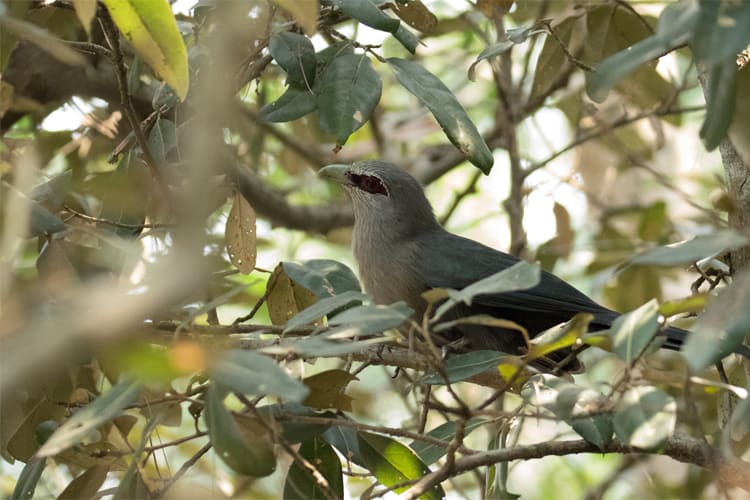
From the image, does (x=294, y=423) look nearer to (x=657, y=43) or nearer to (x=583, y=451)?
(x=583, y=451)

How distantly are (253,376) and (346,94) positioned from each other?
136 centimetres


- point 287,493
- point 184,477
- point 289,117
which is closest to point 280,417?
point 287,493

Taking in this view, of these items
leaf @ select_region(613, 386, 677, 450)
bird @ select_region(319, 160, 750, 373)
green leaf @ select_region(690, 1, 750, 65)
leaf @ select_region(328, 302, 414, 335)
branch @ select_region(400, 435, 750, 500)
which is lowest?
bird @ select_region(319, 160, 750, 373)

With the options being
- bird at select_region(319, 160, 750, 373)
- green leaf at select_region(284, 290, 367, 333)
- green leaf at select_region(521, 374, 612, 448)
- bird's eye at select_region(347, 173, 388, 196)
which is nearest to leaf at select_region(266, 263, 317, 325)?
bird at select_region(319, 160, 750, 373)

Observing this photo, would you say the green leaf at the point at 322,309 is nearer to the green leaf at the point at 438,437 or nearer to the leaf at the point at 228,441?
the leaf at the point at 228,441

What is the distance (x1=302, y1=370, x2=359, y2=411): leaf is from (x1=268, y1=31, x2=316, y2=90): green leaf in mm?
959

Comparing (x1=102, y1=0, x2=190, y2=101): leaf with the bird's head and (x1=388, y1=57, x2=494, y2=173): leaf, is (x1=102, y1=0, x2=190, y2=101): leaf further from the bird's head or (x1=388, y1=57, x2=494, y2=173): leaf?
the bird's head

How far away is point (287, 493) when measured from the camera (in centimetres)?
255

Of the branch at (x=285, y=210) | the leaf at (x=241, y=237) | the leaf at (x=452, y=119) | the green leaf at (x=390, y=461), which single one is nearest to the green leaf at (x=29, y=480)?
the green leaf at (x=390, y=461)

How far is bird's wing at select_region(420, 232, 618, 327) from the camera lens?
157 inches

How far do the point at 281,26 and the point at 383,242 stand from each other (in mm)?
1520

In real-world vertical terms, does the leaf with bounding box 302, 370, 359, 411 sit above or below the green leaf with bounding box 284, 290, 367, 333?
below

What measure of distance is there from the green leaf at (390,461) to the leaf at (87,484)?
2.36ft

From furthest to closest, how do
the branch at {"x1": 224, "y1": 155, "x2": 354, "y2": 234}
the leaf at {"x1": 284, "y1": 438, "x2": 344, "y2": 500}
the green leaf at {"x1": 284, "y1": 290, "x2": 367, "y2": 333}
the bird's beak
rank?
the branch at {"x1": 224, "y1": 155, "x2": 354, "y2": 234}, the bird's beak, the leaf at {"x1": 284, "y1": 438, "x2": 344, "y2": 500}, the green leaf at {"x1": 284, "y1": 290, "x2": 367, "y2": 333}
